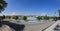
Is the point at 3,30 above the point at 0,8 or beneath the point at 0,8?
beneath

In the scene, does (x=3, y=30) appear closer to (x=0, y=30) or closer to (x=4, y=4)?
(x=0, y=30)

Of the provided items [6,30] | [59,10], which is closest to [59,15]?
[59,10]

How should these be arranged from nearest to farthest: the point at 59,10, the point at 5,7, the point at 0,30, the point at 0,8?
the point at 0,30 < the point at 0,8 < the point at 5,7 < the point at 59,10

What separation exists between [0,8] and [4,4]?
59.7 inches

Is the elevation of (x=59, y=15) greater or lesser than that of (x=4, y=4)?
lesser

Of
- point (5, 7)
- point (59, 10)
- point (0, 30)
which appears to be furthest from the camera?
point (59, 10)

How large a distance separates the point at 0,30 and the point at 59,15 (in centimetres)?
5227

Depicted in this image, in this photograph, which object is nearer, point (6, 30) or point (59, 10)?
point (6, 30)

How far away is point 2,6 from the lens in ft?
79.6

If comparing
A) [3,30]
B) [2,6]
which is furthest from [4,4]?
[3,30]

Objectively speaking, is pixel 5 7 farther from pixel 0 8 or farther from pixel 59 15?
pixel 59 15

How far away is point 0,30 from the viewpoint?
1239 cm

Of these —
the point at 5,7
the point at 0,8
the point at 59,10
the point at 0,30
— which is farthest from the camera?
the point at 59,10

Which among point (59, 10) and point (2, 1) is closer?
point (2, 1)
